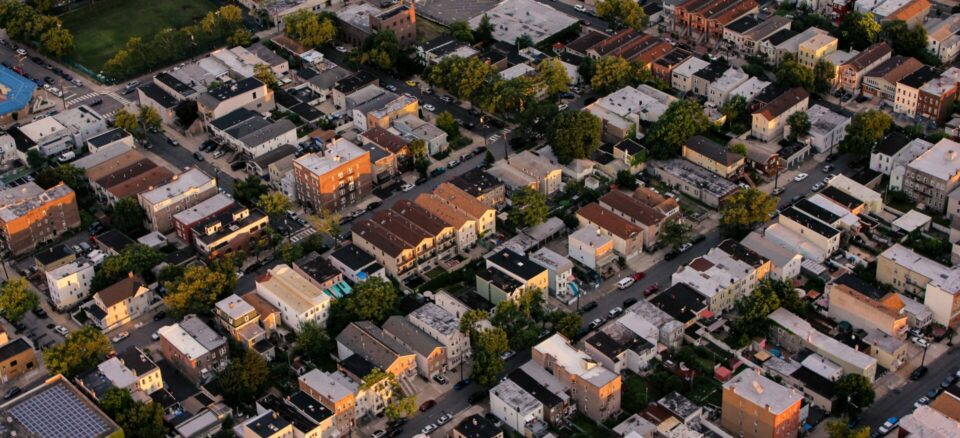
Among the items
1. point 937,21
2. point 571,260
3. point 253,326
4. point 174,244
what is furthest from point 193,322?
point 937,21

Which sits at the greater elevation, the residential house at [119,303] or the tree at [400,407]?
the residential house at [119,303]

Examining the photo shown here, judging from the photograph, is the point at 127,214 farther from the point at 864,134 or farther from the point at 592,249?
the point at 864,134

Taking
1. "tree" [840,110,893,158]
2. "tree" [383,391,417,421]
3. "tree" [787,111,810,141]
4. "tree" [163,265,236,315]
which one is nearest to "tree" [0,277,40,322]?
"tree" [163,265,236,315]

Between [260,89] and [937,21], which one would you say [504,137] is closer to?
[260,89]

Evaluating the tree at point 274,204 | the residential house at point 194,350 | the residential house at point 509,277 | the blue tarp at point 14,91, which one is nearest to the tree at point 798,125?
the residential house at point 509,277

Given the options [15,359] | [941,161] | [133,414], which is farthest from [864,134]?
[15,359]

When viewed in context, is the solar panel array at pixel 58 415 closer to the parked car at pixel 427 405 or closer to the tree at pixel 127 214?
the parked car at pixel 427 405
